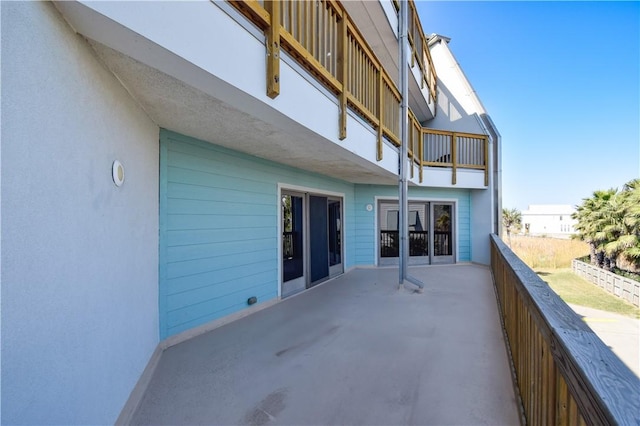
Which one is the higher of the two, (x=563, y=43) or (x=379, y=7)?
(x=563, y=43)

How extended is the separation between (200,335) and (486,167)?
797 cm

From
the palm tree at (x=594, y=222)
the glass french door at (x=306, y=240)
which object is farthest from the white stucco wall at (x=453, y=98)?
the palm tree at (x=594, y=222)

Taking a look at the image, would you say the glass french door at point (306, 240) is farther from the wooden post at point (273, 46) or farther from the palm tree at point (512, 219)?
the palm tree at point (512, 219)

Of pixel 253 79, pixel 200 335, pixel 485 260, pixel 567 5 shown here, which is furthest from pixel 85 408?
pixel 567 5

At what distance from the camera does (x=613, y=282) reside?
9008 mm

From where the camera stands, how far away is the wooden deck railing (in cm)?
73

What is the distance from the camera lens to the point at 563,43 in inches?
444

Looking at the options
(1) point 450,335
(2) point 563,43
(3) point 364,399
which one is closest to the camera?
(3) point 364,399

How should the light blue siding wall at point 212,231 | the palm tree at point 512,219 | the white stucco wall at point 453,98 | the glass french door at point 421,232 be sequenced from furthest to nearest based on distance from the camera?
the palm tree at point 512,219 < the white stucco wall at point 453,98 < the glass french door at point 421,232 < the light blue siding wall at point 212,231

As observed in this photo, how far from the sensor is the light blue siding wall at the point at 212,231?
305 cm

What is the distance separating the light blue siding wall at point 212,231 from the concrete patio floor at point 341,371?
1.26 feet

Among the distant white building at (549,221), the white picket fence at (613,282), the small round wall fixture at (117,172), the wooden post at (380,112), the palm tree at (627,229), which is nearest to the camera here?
the small round wall fixture at (117,172)

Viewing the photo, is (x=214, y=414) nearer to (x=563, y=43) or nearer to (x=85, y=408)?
(x=85, y=408)

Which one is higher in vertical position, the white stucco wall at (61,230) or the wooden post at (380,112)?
the wooden post at (380,112)
